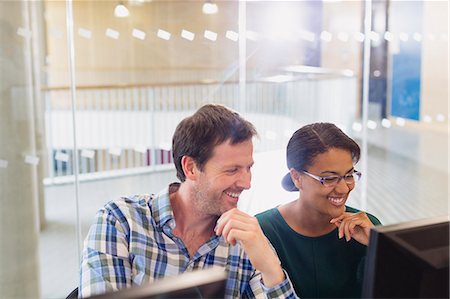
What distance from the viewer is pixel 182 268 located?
132 cm

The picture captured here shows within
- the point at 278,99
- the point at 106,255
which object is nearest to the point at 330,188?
the point at 106,255

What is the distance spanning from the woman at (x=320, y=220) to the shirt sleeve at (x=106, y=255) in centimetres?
43

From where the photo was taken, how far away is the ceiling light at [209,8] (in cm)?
390

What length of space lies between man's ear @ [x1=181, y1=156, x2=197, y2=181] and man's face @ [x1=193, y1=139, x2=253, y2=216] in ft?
0.11

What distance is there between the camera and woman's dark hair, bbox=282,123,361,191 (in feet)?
5.08

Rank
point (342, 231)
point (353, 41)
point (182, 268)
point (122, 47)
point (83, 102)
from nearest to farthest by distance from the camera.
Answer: point (182, 268), point (342, 231), point (353, 41), point (83, 102), point (122, 47)

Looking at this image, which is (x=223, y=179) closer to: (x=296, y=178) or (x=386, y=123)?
(x=296, y=178)

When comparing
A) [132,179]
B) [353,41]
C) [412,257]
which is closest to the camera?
[412,257]

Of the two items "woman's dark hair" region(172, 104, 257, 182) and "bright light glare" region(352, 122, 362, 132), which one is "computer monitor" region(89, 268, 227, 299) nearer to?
"woman's dark hair" region(172, 104, 257, 182)

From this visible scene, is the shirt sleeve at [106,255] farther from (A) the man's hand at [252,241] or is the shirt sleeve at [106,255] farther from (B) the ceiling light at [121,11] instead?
(B) the ceiling light at [121,11]

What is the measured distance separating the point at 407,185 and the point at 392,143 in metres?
0.34

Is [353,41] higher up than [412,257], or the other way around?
[353,41]

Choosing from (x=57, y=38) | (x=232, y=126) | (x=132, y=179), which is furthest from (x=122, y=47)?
(x=232, y=126)

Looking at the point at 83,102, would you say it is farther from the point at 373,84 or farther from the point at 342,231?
the point at 342,231
